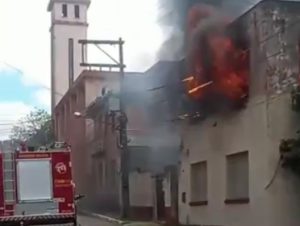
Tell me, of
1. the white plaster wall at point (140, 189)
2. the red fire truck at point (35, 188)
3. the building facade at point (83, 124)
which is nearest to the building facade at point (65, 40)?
the building facade at point (83, 124)

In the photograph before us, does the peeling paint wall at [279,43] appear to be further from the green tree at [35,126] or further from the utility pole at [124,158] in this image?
the green tree at [35,126]

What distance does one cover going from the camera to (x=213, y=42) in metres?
19.7

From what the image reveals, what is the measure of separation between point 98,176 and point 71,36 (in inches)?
1541

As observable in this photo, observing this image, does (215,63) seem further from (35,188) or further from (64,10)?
(64,10)

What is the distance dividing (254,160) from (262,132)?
35.8 inches

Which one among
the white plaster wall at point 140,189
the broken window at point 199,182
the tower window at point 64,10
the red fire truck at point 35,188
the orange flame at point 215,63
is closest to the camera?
the orange flame at point 215,63

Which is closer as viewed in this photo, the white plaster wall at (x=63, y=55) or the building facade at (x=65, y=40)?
the building facade at (x=65, y=40)

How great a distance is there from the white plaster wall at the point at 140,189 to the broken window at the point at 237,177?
1322 cm

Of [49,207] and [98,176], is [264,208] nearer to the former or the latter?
[49,207]

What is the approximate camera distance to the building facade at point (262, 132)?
1705cm

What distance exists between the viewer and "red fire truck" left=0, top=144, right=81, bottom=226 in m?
19.5

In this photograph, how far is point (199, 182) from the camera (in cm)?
2302

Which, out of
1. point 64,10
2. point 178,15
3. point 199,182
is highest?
point 64,10

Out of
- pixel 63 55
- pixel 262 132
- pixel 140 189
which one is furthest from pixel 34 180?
pixel 63 55
